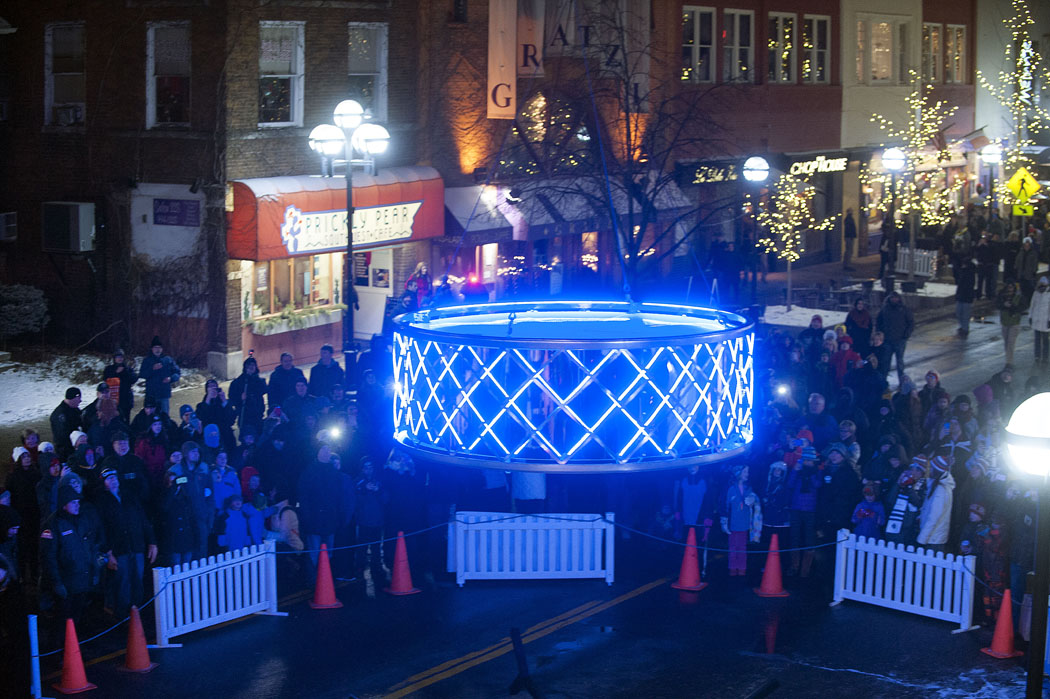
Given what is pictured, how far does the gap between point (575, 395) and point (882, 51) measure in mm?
41626

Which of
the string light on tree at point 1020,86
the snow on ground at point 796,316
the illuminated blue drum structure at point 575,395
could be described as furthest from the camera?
the string light on tree at point 1020,86

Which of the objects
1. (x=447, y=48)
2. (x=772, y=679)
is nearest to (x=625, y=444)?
(x=772, y=679)

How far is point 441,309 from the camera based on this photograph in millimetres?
13234

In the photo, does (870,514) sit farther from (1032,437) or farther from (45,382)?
(45,382)

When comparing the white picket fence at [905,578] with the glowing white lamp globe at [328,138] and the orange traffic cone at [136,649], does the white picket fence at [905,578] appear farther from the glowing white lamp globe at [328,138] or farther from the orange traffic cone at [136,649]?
the glowing white lamp globe at [328,138]

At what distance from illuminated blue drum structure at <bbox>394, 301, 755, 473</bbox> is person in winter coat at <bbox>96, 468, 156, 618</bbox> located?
4.66 m

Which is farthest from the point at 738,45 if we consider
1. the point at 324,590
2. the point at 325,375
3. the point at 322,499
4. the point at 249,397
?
the point at 324,590

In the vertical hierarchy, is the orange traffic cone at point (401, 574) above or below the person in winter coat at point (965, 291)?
below

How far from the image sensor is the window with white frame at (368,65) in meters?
30.7

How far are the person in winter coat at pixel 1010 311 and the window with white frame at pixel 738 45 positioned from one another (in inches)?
558

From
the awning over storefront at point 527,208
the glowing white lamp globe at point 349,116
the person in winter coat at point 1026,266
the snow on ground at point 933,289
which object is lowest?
the snow on ground at point 933,289

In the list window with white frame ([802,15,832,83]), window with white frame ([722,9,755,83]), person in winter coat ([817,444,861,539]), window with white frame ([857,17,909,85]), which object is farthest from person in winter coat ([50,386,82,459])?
window with white frame ([857,17,909,85])

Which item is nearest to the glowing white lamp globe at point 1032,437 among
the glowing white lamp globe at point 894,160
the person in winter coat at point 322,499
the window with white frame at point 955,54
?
the person in winter coat at point 322,499

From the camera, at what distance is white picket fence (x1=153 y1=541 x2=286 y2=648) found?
15.4 meters
